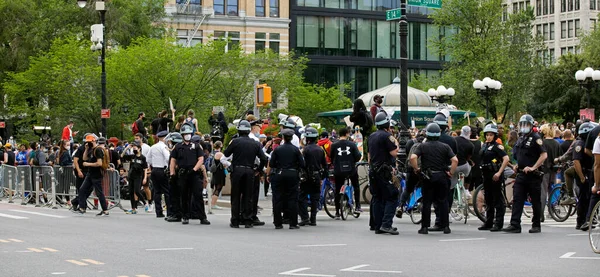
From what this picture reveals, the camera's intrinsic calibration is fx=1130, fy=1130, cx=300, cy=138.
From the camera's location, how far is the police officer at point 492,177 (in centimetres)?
1917

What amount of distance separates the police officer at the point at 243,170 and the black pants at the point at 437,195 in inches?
131

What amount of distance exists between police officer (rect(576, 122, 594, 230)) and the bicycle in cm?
231

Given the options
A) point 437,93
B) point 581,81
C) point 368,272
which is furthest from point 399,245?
point 437,93

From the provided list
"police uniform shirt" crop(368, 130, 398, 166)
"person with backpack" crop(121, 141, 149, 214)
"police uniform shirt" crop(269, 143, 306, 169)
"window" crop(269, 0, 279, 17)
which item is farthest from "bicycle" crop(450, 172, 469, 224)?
"window" crop(269, 0, 279, 17)

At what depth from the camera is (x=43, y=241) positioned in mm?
17047

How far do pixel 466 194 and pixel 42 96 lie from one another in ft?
133

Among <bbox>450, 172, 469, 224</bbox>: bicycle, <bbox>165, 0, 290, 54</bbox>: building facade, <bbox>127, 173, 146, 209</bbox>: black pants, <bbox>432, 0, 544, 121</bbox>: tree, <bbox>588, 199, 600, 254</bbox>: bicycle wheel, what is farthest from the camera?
<bbox>165, 0, 290, 54</bbox>: building facade

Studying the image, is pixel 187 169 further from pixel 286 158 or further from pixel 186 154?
pixel 286 158

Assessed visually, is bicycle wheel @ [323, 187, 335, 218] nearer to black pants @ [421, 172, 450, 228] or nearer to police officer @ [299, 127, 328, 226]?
police officer @ [299, 127, 328, 226]

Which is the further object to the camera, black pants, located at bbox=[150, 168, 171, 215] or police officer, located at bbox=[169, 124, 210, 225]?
black pants, located at bbox=[150, 168, 171, 215]

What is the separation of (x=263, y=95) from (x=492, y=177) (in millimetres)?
11867

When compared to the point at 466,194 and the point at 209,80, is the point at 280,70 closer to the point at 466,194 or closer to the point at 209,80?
the point at 209,80

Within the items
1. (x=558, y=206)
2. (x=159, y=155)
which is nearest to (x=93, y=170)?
(x=159, y=155)

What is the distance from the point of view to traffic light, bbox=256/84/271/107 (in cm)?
2998
